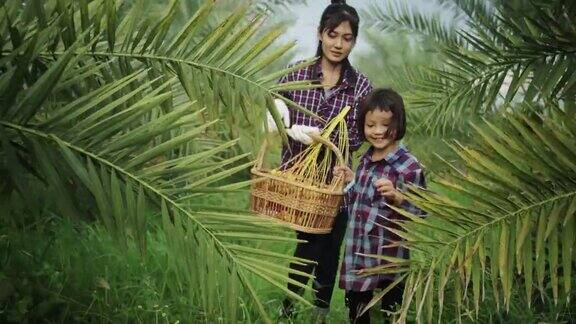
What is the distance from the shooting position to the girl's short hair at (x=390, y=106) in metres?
2.57

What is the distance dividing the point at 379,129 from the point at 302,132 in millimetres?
338

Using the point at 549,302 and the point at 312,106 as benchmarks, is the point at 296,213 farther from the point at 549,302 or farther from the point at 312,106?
the point at 549,302

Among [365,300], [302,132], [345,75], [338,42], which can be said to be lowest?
[365,300]

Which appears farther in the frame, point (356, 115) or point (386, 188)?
point (356, 115)

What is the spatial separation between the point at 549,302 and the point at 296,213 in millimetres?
1117

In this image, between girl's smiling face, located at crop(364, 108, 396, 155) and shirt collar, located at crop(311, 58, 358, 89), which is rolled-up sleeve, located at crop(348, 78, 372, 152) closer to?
shirt collar, located at crop(311, 58, 358, 89)

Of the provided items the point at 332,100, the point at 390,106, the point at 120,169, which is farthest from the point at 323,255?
the point at 120,169

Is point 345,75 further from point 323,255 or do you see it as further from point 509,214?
point 509,214

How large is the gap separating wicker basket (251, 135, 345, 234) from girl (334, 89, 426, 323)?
0.07 metres

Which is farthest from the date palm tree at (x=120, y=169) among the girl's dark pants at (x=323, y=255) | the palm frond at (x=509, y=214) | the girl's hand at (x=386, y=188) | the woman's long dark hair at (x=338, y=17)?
the girl's dark pants at (x=323, y=255)

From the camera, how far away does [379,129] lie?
2.59 meters

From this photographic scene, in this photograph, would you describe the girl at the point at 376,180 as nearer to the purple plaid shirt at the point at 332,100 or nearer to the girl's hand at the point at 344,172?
the girl's hand at the point at 344,172

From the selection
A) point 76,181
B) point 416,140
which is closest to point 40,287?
point 76,181

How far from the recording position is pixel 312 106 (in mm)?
2912
